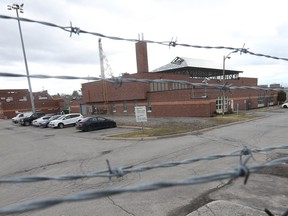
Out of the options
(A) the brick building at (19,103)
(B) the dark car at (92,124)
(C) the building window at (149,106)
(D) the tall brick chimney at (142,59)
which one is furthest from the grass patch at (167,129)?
(A) the brick building at (19,103)

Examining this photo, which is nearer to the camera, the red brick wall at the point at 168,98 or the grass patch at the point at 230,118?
the grass patch at the point at 230,118

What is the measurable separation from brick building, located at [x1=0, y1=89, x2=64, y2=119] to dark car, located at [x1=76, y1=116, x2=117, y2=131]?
4940cm

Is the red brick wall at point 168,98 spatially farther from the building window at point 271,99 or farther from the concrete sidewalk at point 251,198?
the concrete sidewalk at point 251,198

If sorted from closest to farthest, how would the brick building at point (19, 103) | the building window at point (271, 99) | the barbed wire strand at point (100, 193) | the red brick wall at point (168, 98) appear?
the barbed wire strand at point (100, 193) < the red brick wall at point (168, 98) < the building window at point (271, 99) < the brick building at point (19, 103)

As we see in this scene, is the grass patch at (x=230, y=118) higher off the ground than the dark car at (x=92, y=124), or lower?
lower

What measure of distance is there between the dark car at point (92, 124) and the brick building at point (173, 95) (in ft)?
13.5

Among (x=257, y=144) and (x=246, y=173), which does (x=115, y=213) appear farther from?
(x=257, y=144)

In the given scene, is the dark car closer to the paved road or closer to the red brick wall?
the red brick wall

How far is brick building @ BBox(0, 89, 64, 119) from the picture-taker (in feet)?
203

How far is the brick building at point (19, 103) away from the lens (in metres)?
62.0

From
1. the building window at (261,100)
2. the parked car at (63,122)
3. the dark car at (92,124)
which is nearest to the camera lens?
the dark car at (92,124)

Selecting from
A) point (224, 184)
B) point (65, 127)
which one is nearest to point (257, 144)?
point (224, 184)

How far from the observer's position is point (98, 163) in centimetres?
962

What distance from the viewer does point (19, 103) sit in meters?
64.4
